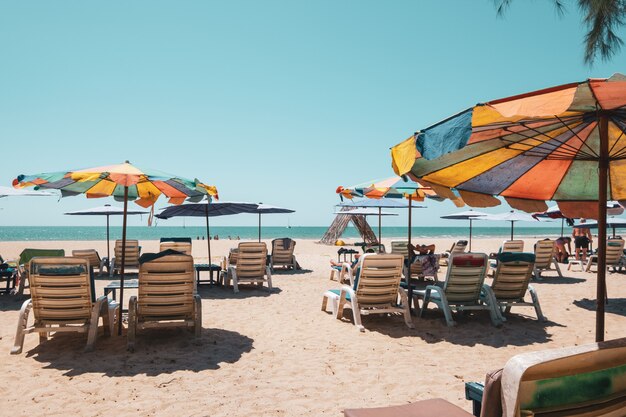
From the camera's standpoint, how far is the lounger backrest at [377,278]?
6035 mm

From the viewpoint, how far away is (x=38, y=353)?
4.77 meters

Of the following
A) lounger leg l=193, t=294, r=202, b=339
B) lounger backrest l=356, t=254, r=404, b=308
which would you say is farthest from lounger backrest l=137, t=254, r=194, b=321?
lounger backrest l=356, t=254, r=404, b=308

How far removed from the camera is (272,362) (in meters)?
4.56

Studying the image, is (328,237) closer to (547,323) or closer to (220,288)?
(220,288)

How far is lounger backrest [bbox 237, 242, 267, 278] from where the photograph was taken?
912 cm

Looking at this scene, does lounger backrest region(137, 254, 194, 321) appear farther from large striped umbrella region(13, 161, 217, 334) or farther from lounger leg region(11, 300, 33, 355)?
lounger leg region(11, 300, 33, 355)

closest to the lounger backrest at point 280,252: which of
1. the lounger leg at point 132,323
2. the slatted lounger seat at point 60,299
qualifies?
the lounger leg at point 132,323

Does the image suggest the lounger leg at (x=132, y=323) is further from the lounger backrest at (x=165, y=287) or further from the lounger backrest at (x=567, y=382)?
the lounger backrest at (x=567, y=382)

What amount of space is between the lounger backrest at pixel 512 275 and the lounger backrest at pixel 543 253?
17.7ft

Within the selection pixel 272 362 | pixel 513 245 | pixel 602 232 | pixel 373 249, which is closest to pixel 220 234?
pixel 373 249

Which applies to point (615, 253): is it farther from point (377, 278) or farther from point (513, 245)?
point (377, 278)

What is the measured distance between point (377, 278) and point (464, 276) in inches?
51.2

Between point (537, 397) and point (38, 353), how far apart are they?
202 inches

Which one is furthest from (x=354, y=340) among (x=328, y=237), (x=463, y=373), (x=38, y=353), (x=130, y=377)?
(x=328, y=237)
